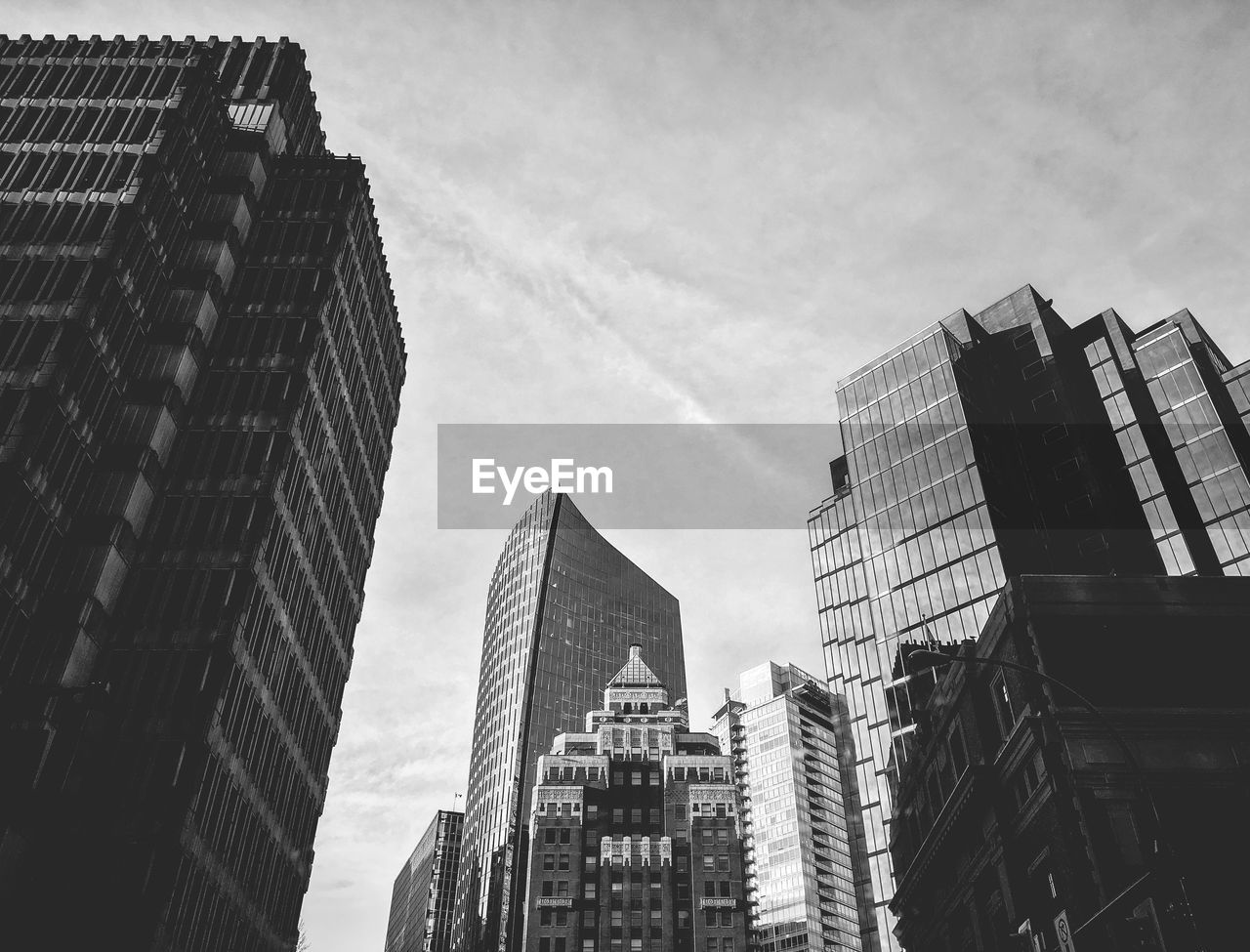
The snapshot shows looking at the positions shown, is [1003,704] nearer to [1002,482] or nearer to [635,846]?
[1002,482]

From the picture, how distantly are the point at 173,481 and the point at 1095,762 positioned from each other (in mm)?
58157

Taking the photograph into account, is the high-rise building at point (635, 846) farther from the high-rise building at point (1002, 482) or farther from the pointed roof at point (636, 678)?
the high-rise building at point (1002, 482)

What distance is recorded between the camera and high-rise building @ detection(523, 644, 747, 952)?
127125 millimetres

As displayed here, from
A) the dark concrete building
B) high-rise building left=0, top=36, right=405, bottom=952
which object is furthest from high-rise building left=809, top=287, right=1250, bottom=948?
high-rise building left=0, top=36, right=405, bottom=952

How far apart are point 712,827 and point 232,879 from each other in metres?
83.1

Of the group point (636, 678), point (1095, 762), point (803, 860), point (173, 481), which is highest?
point (636, 678)

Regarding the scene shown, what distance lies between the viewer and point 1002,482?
99000mm

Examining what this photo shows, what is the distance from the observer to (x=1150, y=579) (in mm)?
49312

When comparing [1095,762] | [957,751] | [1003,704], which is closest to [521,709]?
[957,751]

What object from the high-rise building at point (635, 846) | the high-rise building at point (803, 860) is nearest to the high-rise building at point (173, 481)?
the high-rise building at point (635, 846)

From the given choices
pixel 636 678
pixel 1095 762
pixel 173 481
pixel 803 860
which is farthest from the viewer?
pixel 803 860

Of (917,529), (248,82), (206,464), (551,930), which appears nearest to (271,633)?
(206,464)

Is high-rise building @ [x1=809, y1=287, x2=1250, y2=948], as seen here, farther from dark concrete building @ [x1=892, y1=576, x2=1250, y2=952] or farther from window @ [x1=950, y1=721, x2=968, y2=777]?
dark concrete building @ [x1=892, y1=576, x2=1250, y2=952]

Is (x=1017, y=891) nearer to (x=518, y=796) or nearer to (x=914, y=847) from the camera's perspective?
(x=914, y=847)
